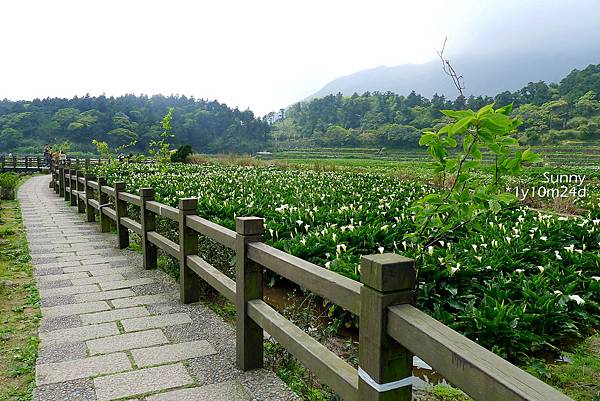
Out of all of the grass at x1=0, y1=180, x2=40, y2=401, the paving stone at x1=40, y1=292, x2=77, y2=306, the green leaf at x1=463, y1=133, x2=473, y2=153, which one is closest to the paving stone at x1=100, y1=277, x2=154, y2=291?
the paving stone at x1=40, y1=292, x2=77, y2=306

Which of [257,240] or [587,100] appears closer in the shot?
[257,240]

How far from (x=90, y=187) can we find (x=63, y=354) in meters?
7.10

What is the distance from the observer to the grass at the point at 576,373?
3.38 m

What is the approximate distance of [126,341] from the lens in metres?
3.55

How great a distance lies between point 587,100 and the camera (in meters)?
55.4

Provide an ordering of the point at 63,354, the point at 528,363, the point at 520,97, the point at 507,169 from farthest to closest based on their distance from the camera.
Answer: the point at 520,97 < the point at 528,363 < the point at 63,354 < the point at 507,169

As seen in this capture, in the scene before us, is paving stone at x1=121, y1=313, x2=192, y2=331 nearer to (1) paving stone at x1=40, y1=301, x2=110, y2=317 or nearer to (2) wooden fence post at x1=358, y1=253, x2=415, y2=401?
(1) paving stone at x1=40, y1=301, x2=110, y2=317

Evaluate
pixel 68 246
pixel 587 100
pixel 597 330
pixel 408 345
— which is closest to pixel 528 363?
pixel 597 330

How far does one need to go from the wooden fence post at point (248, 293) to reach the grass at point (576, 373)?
210 centimetres

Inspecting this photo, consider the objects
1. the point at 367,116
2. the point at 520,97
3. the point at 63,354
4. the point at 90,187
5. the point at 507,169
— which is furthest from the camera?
the point at 367,116

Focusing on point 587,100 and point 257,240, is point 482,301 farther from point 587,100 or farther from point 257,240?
point 587,100

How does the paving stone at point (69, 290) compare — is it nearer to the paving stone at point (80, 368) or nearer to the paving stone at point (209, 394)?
the paving stone at point (80, 368)

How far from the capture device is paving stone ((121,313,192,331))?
12.7 feet

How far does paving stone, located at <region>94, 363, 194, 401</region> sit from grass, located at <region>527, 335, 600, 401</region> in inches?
101
